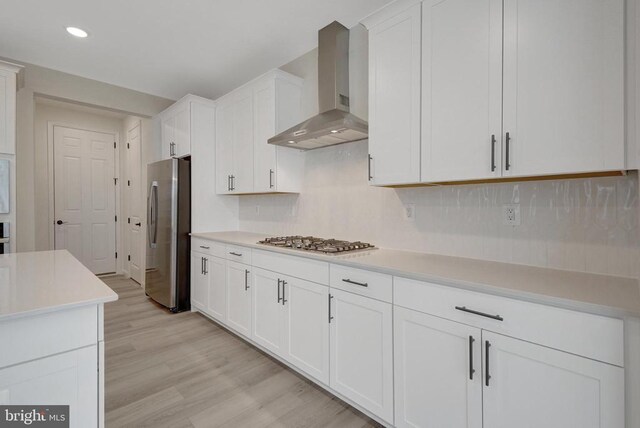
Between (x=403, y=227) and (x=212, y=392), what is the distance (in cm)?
172

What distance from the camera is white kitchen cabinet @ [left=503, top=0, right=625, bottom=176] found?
121 cm

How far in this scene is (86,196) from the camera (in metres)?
5.10

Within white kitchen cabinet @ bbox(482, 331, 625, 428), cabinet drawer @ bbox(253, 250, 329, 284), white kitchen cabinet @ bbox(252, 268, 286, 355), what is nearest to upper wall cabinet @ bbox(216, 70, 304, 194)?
cabinet drawer @ bbox(253, 250, 329, 284)

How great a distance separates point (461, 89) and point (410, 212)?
34.1 inches

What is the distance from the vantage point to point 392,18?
6.24 feet

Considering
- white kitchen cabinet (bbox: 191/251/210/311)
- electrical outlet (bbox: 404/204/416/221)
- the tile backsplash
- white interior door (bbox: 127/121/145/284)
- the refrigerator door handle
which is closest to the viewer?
the tile backsplash

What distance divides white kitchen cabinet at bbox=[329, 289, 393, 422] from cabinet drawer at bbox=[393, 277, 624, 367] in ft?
0.76

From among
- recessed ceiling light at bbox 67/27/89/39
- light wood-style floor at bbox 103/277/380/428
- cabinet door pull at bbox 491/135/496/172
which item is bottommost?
light wood-style floor at bbox 103/277/380/428

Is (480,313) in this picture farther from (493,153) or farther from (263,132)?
(263,132)

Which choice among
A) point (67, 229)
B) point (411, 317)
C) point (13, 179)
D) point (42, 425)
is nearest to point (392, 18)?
point (411, 317)

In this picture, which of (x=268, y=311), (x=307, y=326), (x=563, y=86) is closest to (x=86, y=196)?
(x=268, y=311)

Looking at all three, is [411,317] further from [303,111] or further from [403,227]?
[303,111]

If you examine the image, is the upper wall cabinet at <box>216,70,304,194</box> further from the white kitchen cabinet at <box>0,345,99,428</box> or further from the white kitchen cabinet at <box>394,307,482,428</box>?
the white kitchen cabinet at <box>0,345,99,428</box>

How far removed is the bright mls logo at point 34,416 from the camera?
933mm
